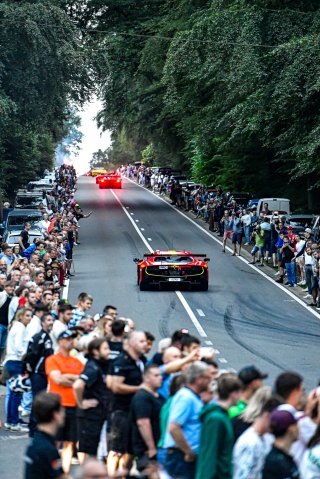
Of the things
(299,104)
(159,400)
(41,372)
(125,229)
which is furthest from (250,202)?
(159,400)

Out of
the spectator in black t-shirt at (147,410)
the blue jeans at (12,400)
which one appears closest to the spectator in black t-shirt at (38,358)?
the blue jeans at (12,400)

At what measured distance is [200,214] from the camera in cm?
6234

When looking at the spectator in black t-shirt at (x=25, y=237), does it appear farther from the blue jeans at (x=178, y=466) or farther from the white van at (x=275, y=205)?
the blue jeans at (x=178, y=466)

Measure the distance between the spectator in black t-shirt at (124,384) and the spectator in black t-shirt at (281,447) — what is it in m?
3.15

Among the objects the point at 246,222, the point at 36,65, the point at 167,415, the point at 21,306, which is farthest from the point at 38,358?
the point at 36,65

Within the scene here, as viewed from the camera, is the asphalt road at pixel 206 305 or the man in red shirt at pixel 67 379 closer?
the man in red shirt at pixel 67 379

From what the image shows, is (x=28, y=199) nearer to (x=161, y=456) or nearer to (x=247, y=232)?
(x=247, y=232)

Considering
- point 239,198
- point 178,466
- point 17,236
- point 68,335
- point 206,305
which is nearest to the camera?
point 178,466

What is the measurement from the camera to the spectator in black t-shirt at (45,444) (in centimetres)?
973

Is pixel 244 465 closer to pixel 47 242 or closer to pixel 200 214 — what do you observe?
pixel 47 242

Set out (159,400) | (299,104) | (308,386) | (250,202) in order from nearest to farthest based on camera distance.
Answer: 1. (159,400)
2. (308,386)
3. (299,104)
4. (250,202)

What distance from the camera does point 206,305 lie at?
33.9 meters

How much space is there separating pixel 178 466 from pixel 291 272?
26.8 metres

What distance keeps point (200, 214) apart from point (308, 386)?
40.8 metres
